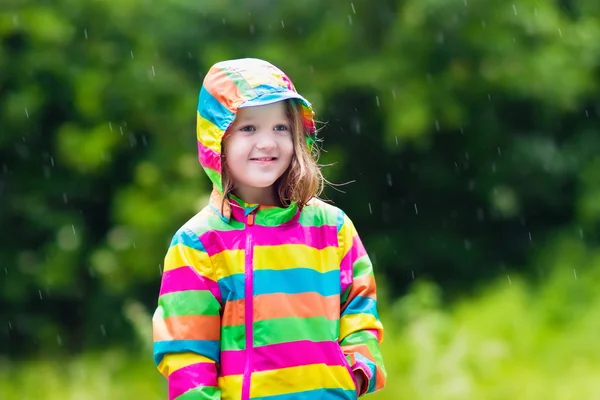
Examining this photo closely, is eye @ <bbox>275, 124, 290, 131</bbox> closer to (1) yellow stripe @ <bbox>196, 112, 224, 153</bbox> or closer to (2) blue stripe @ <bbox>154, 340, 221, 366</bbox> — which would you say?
(1) yellow stripe @ <bbox>196, 112, 224, 153</bbox>

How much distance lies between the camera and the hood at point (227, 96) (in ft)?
8.04

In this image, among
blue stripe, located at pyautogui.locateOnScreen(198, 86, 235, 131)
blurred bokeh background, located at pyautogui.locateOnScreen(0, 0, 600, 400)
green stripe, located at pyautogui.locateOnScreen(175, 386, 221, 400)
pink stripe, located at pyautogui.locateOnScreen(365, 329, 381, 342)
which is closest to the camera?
green stripe, located at pyautogui.locateOnScreen(175, 386, 221, 400)

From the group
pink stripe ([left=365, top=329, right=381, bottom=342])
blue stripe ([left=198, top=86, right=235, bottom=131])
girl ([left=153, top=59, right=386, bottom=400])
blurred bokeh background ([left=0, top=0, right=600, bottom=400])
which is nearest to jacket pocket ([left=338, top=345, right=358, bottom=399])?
girl ([left=153, top=59, right=386, bottom=400])

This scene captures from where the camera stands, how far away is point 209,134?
2.49 m

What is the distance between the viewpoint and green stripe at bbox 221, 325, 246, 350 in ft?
7.82

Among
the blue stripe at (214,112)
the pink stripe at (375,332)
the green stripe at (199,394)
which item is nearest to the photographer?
the green stripe at (199,394)

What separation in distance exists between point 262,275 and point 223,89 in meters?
0.50

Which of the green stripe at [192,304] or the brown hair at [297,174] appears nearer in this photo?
the green stripe at [192,304]

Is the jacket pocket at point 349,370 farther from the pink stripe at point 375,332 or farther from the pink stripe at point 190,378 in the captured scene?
the pink stripe at point 190,378

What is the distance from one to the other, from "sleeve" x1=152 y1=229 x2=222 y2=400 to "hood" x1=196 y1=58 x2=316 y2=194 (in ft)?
0.77

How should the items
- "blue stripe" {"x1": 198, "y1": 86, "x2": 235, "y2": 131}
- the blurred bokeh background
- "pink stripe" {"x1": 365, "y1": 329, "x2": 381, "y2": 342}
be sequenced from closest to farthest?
1. "blue stripe" {"x1": 198, "y1": 86, "x2": 235, "y2": 131}
2. "pink stripe" {"x1": 365, "y1": 329, "x2": 381, "y2": 342}
3. the blurred bokeh background

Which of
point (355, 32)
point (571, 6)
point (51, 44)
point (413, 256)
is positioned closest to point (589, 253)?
point (413, 256)

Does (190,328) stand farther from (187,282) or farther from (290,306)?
(290,306)

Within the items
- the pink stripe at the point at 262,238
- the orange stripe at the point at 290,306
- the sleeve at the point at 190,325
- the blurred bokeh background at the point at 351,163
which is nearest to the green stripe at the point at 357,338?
the orange stripe at the point at 290,306
